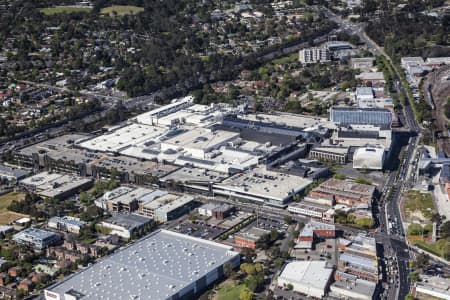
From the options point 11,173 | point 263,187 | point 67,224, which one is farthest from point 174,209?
point 11,173

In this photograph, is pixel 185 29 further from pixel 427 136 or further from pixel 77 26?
pixel 427 136

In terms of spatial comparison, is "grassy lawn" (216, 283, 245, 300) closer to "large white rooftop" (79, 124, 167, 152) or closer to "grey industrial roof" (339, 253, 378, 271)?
"grey industrial roof" (339, 253, 378, 271)

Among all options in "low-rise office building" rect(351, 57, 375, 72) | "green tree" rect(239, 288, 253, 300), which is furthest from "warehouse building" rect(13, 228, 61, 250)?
"low-rise office building" rect(351, 57, 375, 72)

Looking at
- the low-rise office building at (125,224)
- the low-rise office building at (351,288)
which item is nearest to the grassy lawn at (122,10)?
the low-rise office building at (125,224)

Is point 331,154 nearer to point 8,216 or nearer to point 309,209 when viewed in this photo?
point 309,209

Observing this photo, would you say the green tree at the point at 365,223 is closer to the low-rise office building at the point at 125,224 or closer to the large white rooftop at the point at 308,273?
the large white rooftop at the point at 308,273
